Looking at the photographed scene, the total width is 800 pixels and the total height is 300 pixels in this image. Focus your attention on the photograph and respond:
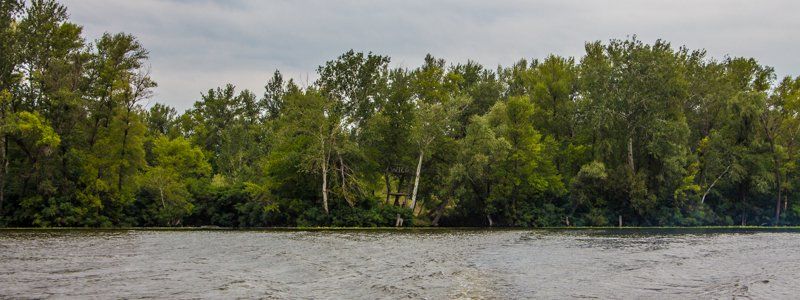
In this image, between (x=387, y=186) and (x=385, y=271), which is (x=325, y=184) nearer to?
(x=387, y=186)

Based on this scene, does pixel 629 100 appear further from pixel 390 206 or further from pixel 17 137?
pixel 17 137

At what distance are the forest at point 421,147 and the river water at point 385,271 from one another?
78.0ft

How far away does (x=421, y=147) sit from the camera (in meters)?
62.7

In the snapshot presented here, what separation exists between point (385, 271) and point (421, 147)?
135 feet

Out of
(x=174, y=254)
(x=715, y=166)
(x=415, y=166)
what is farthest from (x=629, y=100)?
(x=174, y=254)

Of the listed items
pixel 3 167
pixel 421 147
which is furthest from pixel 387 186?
pixel 3 167

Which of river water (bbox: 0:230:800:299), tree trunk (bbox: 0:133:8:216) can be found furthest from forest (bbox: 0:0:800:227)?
river water (bbox: 0:230:800:299)

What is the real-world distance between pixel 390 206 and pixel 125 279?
1651 inches

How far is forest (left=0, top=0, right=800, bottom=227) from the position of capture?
5356 centimetres

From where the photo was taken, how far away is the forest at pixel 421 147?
53.6m

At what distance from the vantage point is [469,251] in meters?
30.5

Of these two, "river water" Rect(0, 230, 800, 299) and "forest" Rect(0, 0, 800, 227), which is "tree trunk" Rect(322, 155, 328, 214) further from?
"river water" Rect(0, 230, 800, 299)

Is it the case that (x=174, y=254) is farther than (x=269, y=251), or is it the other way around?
(x=269, y=251)

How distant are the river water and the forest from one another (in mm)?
23789
